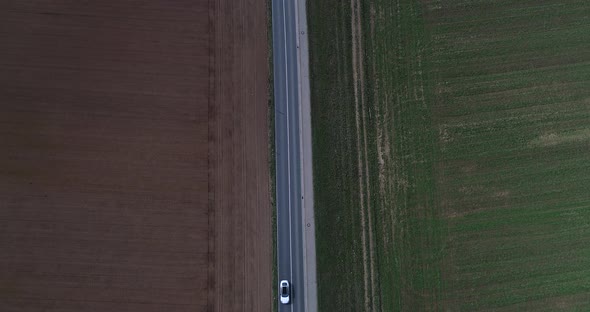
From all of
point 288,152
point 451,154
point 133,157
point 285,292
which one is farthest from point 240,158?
point 451,154

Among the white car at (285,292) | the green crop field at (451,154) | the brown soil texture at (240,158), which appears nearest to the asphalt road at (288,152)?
the white car at (285,292)

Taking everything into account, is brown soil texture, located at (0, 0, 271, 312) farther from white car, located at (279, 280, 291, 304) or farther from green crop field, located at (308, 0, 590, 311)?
green crop field, located at (308, 0, 590, 311)

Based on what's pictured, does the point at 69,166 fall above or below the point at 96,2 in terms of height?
below

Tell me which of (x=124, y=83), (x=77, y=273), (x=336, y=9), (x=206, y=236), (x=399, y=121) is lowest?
(x=77, y=273)

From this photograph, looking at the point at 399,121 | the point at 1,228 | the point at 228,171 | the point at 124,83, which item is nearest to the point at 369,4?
the point at 399,121

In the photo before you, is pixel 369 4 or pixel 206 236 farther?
pixel 369 4

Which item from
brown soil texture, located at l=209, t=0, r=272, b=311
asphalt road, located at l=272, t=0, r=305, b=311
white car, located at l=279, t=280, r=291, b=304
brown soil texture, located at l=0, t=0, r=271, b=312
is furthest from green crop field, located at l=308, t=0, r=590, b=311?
brown soil texture, located at l=0, t=0, r=271, b=312

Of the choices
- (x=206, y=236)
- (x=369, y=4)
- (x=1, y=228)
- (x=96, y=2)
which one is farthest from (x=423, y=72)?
(x=1, y=228)

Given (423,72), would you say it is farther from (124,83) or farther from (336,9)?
(124,83)
